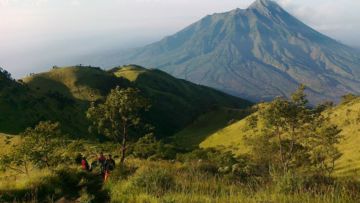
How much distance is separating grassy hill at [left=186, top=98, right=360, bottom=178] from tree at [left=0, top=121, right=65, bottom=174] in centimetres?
1836

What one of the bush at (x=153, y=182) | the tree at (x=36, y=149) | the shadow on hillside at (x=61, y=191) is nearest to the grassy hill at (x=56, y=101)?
the tree at (x=36, y=149)

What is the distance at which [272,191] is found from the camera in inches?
645

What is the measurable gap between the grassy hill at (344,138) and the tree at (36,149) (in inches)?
723

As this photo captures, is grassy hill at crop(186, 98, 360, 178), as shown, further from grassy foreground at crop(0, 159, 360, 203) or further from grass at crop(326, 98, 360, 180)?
grassy foreground at crop(0, 159, 360, 203)

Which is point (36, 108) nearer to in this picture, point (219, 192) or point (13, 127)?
point (13, 127)

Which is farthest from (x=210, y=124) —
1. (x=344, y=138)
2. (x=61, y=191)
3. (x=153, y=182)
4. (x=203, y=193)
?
(x=203, y=193)

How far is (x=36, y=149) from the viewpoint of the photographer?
35125 mm

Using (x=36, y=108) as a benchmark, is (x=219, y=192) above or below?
below

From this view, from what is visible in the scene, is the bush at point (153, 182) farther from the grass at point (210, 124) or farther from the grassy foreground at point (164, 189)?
the grass at point (210, 124)

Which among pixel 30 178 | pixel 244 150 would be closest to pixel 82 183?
pixel 30 178

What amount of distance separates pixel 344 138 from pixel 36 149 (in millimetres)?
49020

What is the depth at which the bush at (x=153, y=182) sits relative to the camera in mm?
18134

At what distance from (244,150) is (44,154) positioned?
2293 inches

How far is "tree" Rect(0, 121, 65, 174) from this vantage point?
34.3 metres
